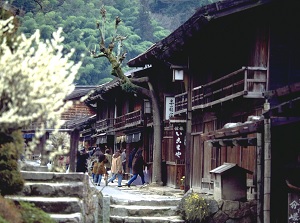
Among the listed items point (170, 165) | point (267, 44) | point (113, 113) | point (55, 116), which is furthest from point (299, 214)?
point (113, 113)

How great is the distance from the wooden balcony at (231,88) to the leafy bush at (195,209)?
3.39 meters

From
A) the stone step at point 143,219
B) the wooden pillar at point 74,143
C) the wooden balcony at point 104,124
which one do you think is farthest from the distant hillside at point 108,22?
the wooden pillar at point 74,143

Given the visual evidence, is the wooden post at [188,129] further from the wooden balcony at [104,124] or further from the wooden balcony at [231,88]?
the wooden balcony at [104,124]

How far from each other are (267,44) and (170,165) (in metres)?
12.7

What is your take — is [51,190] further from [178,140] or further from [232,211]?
[178,140]

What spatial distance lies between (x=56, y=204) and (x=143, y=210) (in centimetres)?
971

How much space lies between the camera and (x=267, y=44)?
2134cm

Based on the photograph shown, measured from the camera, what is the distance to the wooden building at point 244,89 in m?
17.5

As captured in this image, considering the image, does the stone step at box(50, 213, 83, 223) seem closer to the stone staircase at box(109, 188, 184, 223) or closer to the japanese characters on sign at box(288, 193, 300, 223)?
the japanese characters on sign at box(288, 193, 300, 223)

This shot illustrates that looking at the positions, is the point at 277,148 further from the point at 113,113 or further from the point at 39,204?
the point at 113,113

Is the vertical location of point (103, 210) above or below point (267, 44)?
below

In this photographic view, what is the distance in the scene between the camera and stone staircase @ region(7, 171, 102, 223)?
12477 mm

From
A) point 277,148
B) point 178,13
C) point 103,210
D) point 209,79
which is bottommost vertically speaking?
point 103,210

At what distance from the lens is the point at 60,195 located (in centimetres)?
1312
